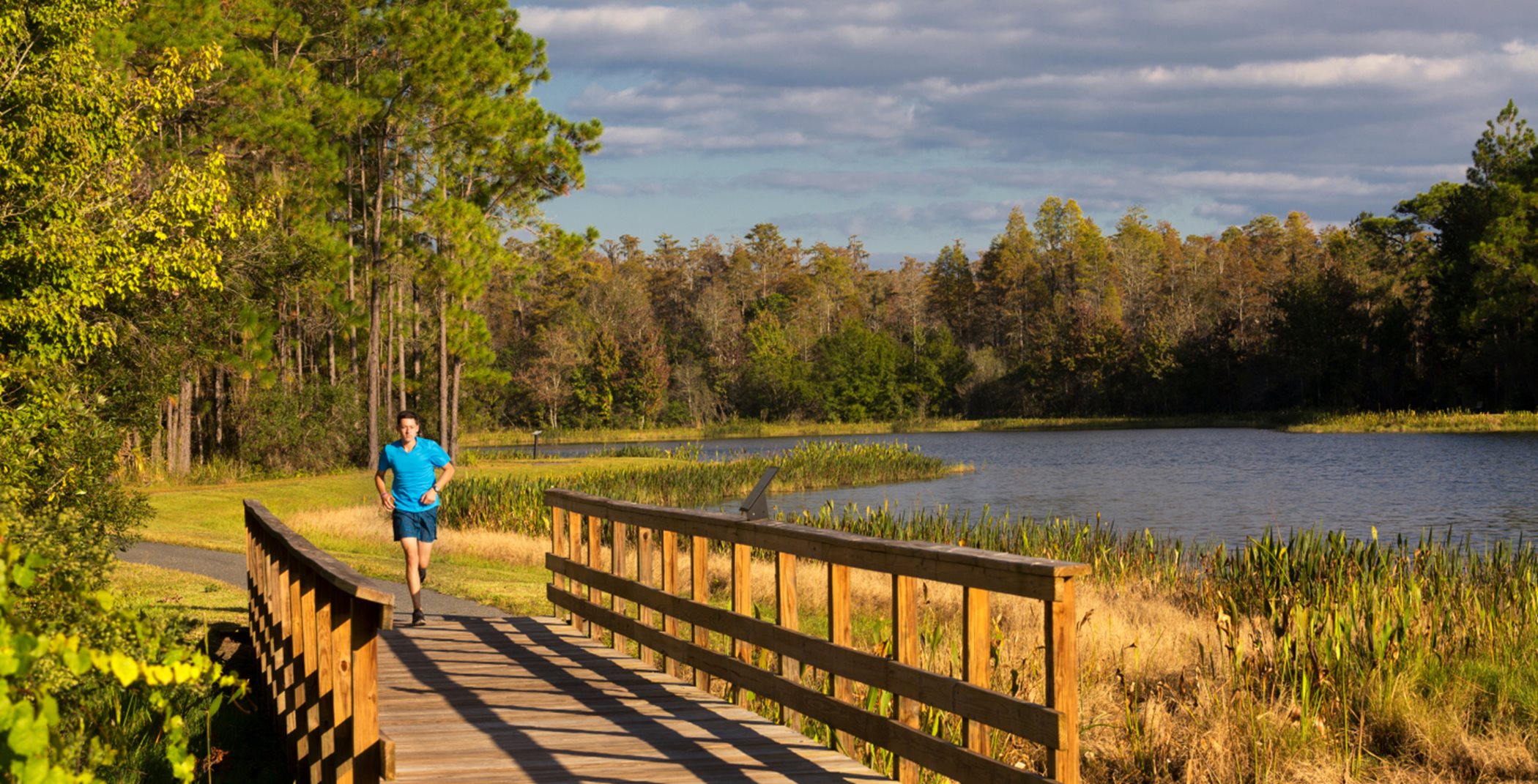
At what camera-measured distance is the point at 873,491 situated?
121ft

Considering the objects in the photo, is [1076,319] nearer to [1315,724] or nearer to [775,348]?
[775,348]

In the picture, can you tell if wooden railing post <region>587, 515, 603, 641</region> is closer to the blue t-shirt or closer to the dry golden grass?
the blue t-shirt

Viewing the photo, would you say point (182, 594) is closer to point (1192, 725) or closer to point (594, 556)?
point (594, 556)

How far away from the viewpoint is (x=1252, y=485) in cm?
3500

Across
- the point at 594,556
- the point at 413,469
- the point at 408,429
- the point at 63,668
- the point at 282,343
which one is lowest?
the point at 594,556

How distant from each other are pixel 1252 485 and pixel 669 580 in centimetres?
2999

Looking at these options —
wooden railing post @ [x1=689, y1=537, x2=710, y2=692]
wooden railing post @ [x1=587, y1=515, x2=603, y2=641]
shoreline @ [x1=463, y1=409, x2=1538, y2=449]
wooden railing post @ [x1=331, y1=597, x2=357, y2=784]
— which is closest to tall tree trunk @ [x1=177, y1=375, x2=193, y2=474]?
wooden railing post @ [x1=587, y1=515, x2=603, y2=641]

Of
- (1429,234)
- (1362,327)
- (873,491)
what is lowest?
(873,491)

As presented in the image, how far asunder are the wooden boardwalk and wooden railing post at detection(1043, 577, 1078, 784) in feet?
4.30

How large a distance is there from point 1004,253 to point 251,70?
78108mm

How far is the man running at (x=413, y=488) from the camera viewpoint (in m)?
10.5

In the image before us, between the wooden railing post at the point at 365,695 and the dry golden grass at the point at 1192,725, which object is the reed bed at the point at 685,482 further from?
the wooden railing post at the point at 365,695

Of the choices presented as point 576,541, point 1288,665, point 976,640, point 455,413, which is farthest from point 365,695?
point 455,413

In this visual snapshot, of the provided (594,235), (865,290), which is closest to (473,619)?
(594,235)
